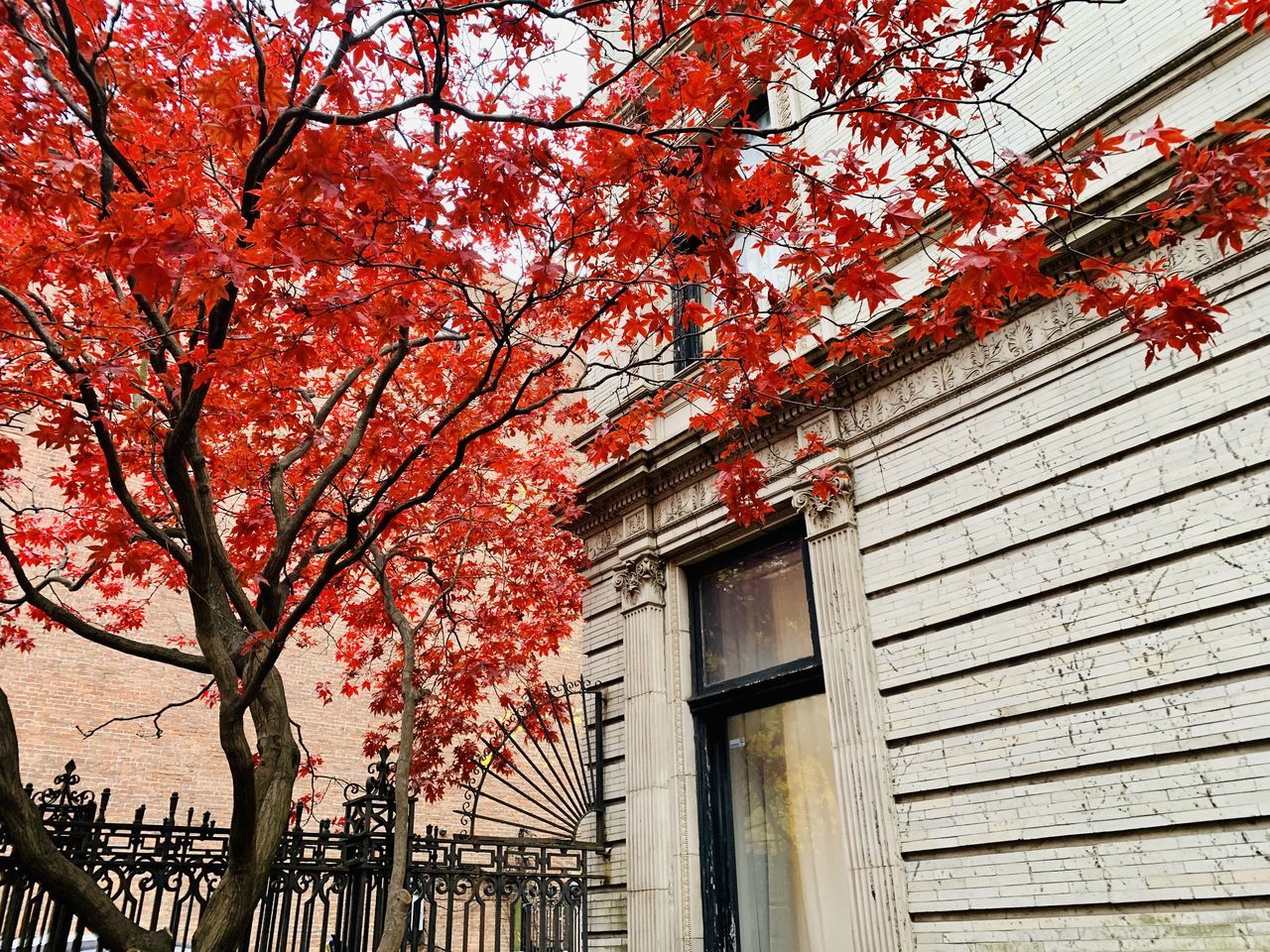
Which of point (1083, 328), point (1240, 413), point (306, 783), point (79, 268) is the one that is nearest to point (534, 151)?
point (79, 268)

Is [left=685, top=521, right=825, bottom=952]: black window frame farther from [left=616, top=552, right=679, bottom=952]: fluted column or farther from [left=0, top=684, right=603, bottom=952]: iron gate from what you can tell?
[left=0, top=684, right=603, bottom=952]: iron gate

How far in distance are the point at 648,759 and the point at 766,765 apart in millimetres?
1285

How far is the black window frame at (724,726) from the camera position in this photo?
7.94m

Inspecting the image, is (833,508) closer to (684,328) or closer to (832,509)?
(832,509)

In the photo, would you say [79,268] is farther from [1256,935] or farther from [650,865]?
[1256,935]

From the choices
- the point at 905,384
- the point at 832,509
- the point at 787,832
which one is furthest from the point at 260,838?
the point at 905,384

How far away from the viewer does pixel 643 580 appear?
9.63 meters

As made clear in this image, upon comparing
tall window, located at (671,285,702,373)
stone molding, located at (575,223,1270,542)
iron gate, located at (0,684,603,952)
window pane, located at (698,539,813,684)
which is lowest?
iron gate, located at (0,684,603,952)

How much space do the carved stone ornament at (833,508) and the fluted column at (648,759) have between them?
230 centimetres

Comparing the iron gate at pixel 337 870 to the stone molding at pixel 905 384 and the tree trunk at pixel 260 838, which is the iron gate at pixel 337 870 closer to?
the tree trunk at pixel 260 838

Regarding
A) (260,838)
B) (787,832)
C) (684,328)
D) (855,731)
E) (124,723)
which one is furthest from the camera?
(124,723)

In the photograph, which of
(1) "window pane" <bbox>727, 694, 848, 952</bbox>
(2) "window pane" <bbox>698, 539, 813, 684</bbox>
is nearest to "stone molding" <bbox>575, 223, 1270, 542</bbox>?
(2) "window pane" <bbox>698, 539, 813, 684</bbox>

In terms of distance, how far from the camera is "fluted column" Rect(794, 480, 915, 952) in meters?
6.51

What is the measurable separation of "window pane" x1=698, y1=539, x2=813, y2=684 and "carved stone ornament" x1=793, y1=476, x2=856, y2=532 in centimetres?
61
